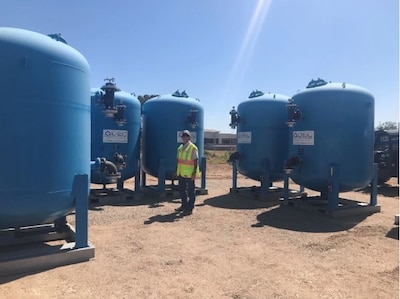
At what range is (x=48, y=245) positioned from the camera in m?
4.61

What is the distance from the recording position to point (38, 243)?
4.68 metres

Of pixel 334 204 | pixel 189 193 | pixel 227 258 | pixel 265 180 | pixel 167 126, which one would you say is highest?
pixel 167 126

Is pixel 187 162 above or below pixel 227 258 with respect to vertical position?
above

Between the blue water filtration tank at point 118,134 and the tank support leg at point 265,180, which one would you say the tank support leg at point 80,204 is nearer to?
the blue water filtration tank at point 118,134

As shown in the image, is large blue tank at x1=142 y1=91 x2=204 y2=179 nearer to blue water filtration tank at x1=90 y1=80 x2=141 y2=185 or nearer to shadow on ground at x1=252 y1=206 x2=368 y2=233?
blue water filtration tank at x1=90 y1=80 x2=141 y2=185

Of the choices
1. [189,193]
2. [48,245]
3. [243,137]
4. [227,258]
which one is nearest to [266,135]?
[243,137]

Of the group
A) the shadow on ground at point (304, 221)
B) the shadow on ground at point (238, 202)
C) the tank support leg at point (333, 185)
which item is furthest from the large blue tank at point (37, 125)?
the tank support leg at point (333, 185)

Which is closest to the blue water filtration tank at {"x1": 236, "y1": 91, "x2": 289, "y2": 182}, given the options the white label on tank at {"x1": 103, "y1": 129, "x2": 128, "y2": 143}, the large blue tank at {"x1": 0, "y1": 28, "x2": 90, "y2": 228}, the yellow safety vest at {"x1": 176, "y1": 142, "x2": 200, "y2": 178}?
the yellow safety vest at {"x1": 176, "y1": 142, "x2": 200, "y2": 178}

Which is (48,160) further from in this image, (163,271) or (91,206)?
(91,206)

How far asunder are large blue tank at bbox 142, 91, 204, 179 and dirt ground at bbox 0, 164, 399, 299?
1833mm

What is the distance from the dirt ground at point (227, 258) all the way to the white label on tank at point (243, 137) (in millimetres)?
2226

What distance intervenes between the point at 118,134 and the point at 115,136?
0.09 m

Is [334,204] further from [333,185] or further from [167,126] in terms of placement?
[167,126]

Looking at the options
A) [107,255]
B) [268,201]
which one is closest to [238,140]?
[268,201]
